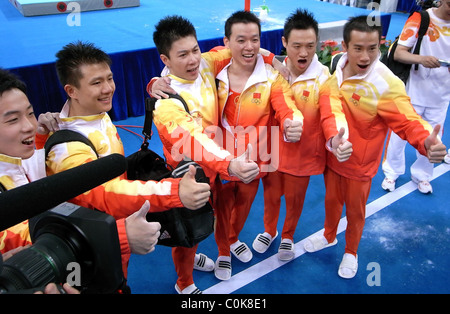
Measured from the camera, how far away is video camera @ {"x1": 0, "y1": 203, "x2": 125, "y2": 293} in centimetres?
87

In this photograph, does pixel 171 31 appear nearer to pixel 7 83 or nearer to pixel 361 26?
pixel 7 83

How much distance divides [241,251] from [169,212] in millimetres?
1310

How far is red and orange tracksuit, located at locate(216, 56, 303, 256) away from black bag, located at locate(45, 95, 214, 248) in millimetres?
556

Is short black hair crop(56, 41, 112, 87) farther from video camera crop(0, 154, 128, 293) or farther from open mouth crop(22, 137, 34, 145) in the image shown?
video camera crop(0, 154, 128, 293)

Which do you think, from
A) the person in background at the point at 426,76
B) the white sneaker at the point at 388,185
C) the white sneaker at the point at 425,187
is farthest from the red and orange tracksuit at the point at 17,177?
the white sneaker at the point at 425,187

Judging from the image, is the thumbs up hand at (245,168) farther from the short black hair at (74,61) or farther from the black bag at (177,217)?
the short black hair at (74,61)

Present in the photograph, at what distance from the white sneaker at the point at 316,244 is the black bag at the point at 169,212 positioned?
141 centimetres

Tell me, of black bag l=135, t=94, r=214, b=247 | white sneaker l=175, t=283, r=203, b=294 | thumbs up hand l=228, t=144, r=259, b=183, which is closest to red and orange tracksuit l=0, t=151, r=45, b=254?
black bag l=135, t=94, r=214, b=247

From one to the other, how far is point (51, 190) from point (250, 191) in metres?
2.05

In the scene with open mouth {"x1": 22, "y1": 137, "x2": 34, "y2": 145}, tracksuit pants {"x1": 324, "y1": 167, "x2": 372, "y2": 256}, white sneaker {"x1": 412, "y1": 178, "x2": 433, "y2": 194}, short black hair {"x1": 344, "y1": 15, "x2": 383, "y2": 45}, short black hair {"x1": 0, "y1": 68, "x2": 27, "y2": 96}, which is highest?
short black hair {"x1": 344, "y1": 15, "x2": 383, "y2": 45}

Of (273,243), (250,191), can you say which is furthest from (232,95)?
(273,243)

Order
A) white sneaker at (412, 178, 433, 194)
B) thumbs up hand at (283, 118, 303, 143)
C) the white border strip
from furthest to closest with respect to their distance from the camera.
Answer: white sneaker at (412, 178, 433, 194) < the white border strip < thumbs up hand at (283, 118, 303, 143)
